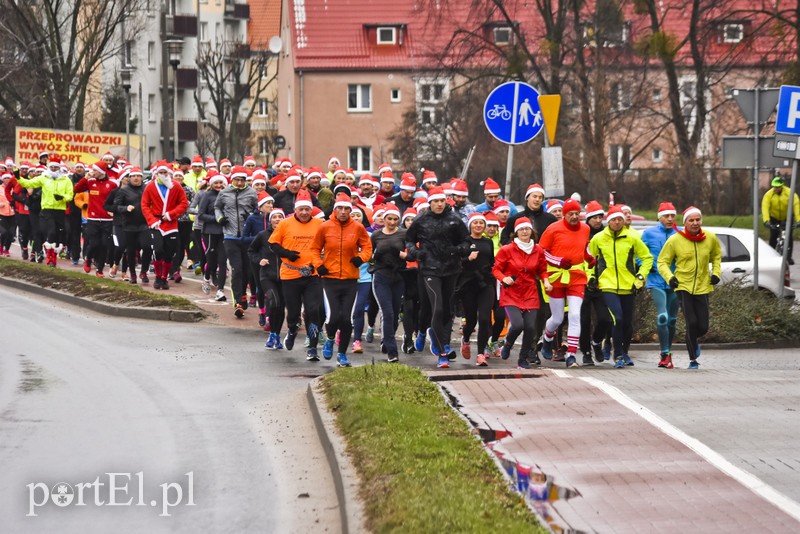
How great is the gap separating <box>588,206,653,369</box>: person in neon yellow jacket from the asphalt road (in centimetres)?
325

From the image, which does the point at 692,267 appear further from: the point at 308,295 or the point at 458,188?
the point at 308,295

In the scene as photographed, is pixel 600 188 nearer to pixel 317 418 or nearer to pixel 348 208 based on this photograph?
pixel 348 208

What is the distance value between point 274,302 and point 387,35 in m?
62.8

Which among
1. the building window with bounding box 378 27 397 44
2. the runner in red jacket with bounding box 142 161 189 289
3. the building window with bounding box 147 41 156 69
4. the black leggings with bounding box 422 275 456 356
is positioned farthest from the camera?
the building window with bounding box 147 41 156 69

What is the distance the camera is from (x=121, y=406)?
12625 millimetres

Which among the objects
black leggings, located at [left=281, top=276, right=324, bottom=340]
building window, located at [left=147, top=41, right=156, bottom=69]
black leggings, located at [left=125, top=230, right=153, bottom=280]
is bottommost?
black leggings, located at [left=281, top=276, right=324, bottom=340]

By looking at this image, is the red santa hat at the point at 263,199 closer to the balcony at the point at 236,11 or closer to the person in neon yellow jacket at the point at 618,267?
the person in neon yellow jacket at the point at 618,267

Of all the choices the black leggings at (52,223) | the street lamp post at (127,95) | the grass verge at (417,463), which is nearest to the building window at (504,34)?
the street lamp post at (127,95)

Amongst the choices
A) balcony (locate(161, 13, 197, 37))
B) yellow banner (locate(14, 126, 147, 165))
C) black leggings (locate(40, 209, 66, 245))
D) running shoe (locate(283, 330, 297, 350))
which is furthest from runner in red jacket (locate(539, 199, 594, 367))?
balcony (locate(161, 13, 197, 37))

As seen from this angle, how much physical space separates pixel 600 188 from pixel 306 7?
1407 inches

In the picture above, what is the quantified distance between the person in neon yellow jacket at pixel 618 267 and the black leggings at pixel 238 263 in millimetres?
5343

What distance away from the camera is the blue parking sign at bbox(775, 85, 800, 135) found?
64.2 ft

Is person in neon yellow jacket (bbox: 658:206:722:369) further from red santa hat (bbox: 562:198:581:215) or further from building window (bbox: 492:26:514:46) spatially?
building window (bbox: 492:26:514:46)

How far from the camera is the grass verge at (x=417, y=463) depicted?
7.62 metres
